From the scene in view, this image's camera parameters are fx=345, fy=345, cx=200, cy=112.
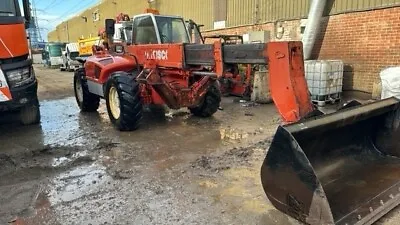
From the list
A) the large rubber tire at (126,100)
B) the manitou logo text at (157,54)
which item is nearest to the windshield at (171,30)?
the manitou logo text at (157,54)

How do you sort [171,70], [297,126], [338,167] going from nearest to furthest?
[297,126] < [338,167] < [171,70]

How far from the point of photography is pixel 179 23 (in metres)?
6.78

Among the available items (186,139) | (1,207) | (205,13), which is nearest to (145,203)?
(1,207)

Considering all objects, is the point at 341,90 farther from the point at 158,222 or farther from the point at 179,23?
the point at 158,222

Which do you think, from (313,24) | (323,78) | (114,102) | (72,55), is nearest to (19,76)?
(114,102)

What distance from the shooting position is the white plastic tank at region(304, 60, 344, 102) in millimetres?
8469

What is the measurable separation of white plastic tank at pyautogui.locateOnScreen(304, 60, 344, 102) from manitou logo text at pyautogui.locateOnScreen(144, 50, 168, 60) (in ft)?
13.8

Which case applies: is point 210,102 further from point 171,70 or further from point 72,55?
point 72,55

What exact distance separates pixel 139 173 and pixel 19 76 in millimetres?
2988

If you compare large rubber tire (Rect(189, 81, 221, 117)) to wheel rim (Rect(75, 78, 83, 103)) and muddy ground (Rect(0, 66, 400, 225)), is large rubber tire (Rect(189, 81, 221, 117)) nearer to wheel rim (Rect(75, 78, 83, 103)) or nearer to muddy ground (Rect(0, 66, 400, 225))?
muddy ground (Rect(0, 66, 400, 225))

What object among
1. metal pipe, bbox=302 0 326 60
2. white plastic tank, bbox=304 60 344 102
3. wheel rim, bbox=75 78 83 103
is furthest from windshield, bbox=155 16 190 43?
metal pipe, bbox=302 0 326 60

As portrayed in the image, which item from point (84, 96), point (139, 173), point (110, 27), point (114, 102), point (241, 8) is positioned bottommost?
point (139, 173)

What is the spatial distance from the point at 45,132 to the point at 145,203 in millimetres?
3800

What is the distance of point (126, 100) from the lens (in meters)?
5.75
